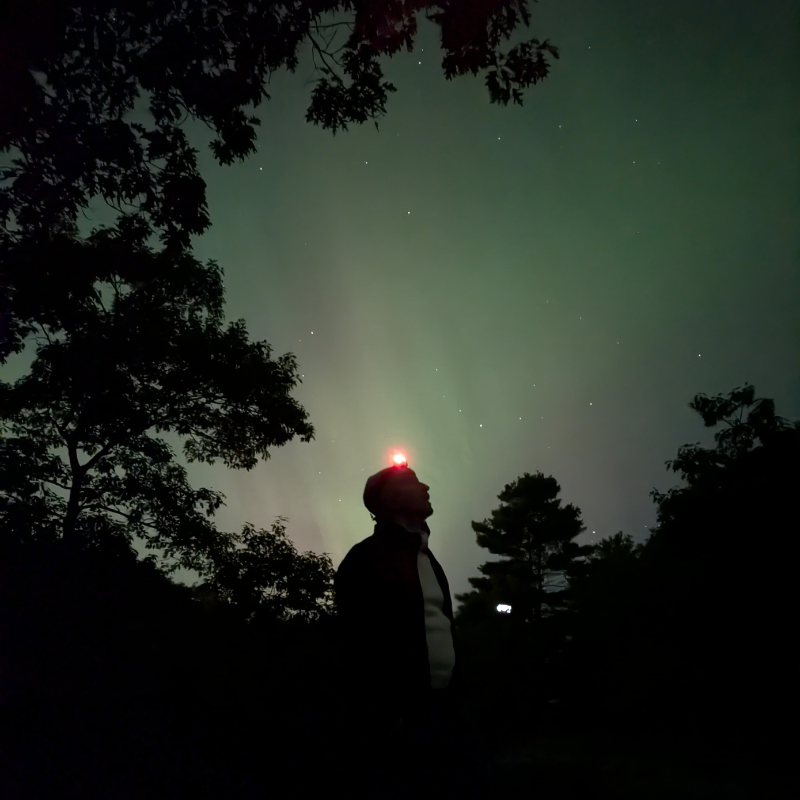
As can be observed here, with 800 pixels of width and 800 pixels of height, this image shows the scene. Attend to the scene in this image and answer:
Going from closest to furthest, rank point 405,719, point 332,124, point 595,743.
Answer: point 405,719 < point 332,124 < point 595,743

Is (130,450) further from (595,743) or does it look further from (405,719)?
(595,743)

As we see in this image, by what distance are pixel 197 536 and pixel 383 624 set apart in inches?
259

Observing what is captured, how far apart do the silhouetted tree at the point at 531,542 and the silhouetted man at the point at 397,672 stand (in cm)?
3000

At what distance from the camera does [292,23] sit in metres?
4.86

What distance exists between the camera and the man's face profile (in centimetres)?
289

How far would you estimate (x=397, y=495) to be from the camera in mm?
2898

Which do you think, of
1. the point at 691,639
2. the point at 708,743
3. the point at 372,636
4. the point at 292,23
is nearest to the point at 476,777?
the point at 372,636

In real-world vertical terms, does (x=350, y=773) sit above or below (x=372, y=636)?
below

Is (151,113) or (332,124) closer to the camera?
(151,113)

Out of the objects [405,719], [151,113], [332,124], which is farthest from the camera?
[332,124]

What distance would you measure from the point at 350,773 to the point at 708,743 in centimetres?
794

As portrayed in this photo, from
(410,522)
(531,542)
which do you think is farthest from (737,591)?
(531,542)

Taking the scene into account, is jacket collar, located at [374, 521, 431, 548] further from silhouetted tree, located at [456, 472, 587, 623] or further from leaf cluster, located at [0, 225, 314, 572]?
silhouetted tree, located at [456, 472, 587, 623]

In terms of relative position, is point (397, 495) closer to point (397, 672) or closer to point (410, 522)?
point (410, 522)
